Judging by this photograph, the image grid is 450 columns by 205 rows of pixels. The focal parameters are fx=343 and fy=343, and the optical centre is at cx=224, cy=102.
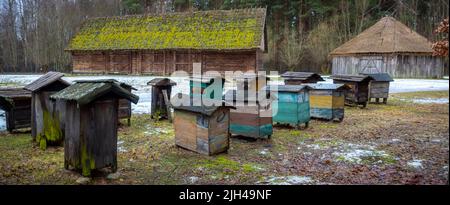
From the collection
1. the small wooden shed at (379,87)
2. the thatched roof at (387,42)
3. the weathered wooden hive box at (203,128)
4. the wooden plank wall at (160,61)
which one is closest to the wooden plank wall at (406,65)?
the thatched roof at (387,42)

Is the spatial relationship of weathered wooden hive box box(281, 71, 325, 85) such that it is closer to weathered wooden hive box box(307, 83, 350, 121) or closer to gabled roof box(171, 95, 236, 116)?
weathered wooden hive box box(307, 83, 350, 121)

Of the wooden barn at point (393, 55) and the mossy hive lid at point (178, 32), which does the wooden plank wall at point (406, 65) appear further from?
the mossy hive lid at point (178, 32)

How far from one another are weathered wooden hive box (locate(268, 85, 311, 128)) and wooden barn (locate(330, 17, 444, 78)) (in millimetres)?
23456

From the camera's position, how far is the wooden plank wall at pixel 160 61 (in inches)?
1024

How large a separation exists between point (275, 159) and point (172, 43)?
2235cm

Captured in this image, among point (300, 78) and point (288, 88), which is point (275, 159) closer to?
point (288, 88)

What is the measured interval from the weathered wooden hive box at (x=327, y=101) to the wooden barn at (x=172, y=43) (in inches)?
563

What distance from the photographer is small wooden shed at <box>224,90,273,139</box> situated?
736 centimetres

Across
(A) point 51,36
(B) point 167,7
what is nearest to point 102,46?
(A) point 51,36

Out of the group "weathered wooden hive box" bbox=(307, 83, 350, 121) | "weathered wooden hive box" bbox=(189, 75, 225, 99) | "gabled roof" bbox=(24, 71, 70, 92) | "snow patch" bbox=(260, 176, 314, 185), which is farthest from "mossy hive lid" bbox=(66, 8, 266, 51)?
"snow patch" bbox=(260, 176, 314, 185)

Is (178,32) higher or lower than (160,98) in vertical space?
higher

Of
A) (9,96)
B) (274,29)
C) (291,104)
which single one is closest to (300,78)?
(291,104)

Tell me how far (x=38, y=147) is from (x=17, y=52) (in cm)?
3905

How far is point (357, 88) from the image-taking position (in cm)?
1291
